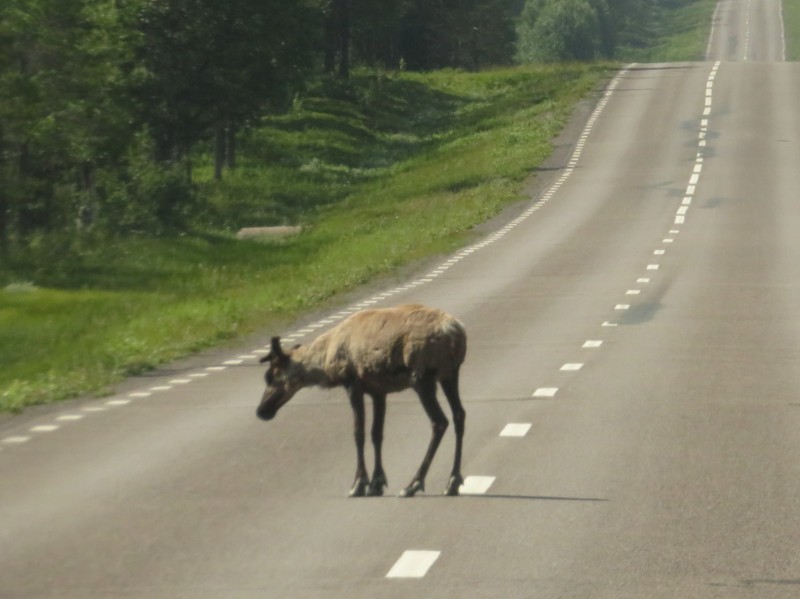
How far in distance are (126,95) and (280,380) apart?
4232 centimetres

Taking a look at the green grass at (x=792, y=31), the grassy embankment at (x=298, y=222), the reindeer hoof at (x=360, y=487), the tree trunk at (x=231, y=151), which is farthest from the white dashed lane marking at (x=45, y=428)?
the green grass at (x=792, y=31)

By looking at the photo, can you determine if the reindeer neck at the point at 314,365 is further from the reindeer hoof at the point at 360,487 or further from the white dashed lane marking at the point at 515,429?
the white dashed lane marking at the point at 515,429

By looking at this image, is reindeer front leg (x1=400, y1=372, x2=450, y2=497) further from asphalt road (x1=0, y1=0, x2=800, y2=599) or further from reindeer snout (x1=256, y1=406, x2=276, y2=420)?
reindeer snout (x1=256, y1=406, x2=276, y2=420)

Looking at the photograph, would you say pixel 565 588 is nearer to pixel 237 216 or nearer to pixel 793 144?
pixel 237 216

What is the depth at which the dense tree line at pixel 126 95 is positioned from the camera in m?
44.8

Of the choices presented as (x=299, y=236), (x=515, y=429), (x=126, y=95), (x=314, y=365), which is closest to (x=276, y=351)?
(x=314, y=365)

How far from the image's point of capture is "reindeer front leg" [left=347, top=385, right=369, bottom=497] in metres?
10.8

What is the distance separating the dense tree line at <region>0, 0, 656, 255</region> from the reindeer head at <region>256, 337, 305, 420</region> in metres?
31.2

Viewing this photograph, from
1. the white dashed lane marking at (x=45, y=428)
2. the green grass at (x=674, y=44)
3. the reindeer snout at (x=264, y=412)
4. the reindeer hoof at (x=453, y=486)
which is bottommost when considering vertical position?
the green grass at (x=674, y=44)

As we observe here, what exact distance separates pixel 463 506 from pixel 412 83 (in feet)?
278

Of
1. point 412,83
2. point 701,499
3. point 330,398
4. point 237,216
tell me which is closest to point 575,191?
point 237,216

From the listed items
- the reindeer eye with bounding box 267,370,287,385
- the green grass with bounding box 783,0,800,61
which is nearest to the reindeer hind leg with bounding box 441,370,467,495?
the reindeer eye with bounding box 267,370,287,385

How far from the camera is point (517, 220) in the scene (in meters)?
43.4

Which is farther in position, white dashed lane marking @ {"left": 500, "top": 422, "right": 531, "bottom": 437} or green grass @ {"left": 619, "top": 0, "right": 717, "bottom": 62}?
green grass @ {"left": 619, "top": 0, "right": 717, "bottom": 62}
